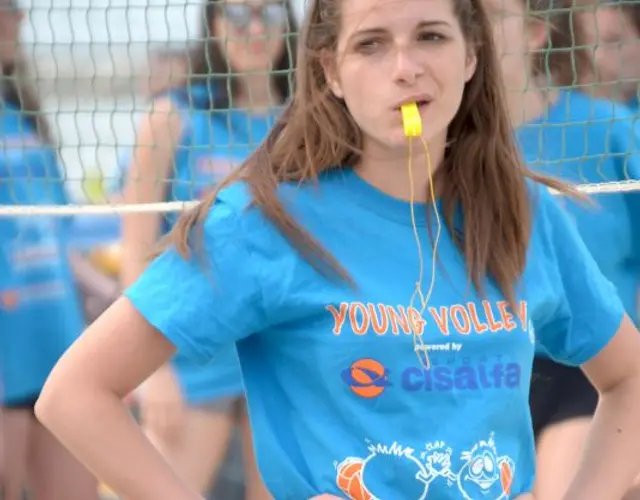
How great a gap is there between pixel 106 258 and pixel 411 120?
3484 millimetres

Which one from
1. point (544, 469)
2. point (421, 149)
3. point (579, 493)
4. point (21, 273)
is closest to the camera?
point (421, 149)

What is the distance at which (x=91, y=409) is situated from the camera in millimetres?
1874

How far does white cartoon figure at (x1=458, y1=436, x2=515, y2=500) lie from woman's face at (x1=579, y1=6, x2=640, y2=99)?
Answer: 1.98 metres

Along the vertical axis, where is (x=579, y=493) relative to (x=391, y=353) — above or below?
below

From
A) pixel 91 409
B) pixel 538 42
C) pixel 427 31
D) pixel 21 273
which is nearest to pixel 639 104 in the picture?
pixel 538 42

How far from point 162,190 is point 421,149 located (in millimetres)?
1788

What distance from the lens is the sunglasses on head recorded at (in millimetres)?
3689

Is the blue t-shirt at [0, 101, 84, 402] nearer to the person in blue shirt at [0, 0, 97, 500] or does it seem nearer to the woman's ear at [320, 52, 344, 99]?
Result: the person in blue shirt at [0, 0, 97, 500]

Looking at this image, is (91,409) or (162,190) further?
(162,190)

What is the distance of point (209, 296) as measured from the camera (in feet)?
6.08

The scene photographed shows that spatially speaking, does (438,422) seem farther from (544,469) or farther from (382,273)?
(544,469)

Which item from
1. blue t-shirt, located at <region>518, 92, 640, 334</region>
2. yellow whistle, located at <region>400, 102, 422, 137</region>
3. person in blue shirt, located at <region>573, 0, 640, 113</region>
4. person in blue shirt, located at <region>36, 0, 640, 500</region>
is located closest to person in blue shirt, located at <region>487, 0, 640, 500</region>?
blue t-shirt, located at <region>518, 92, 640, 334</region>

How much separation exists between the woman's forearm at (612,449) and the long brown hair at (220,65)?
5.60ft

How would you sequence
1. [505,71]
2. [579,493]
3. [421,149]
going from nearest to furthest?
[421,149] < [579,493] < [505,71]
